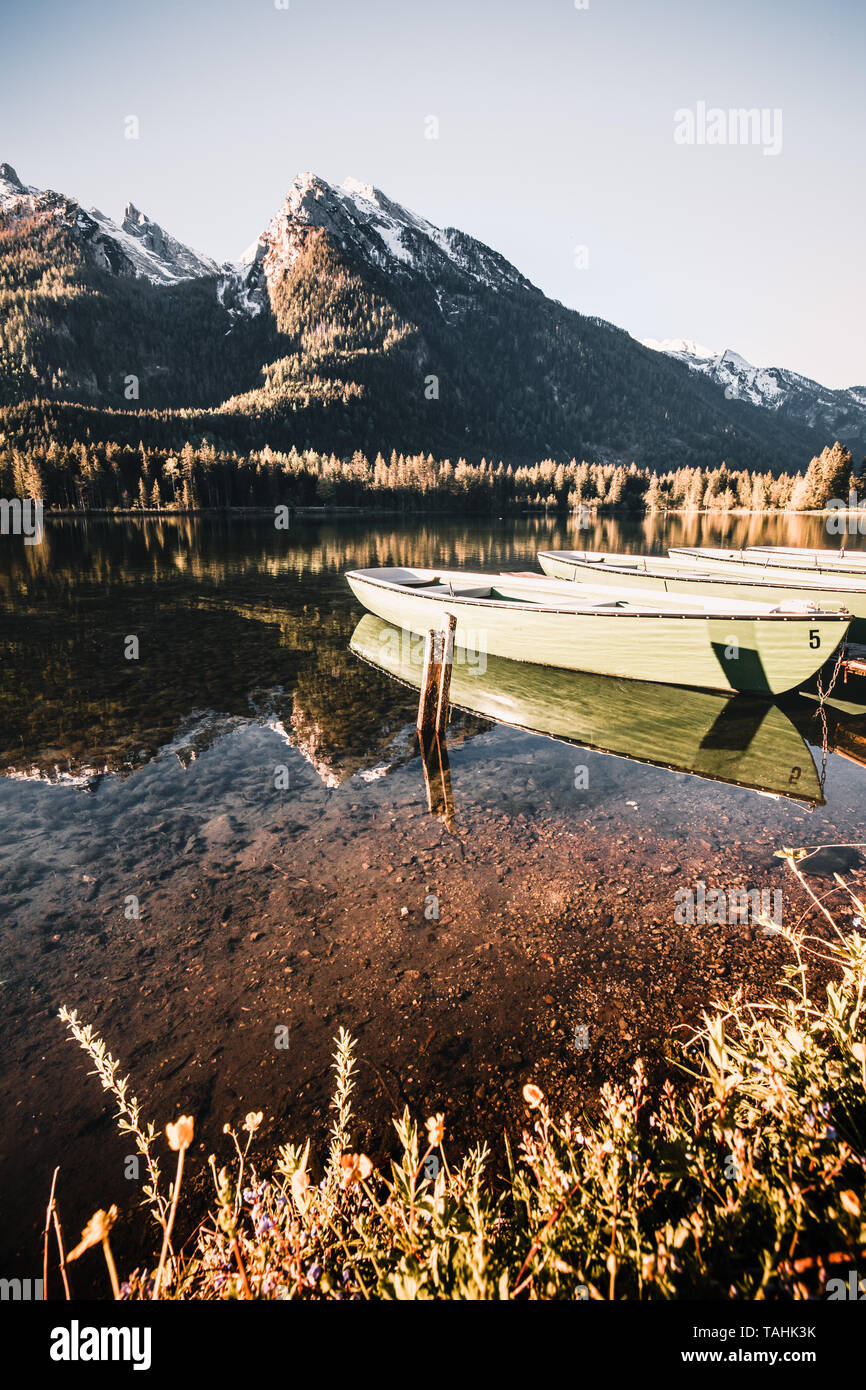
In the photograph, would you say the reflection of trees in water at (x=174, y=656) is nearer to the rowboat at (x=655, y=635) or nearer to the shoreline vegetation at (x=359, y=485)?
the rowboat at (x=655, y=635)

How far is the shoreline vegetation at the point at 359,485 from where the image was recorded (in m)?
119

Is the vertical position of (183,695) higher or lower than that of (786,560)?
lower

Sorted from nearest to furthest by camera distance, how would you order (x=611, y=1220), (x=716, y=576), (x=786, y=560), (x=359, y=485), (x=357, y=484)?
(x=611, y=1220), (x=716, y=576), (x=786, y=560), (x=357, y=484), (x=359, y=485)

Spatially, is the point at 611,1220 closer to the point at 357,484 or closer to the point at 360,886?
the point at 360,886

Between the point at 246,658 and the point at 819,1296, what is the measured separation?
20689 mm

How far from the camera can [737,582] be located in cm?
2186

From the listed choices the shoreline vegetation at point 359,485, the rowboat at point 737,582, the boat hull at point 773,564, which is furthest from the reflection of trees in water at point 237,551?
the shoreline vegetation at point 359,485

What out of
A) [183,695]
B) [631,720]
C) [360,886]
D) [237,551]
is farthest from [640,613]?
[237,551]

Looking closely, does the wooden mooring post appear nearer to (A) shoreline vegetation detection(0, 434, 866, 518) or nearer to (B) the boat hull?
(B) the boat hull

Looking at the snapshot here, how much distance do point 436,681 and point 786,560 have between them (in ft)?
79.0

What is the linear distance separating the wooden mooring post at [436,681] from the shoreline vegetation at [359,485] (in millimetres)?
127642
